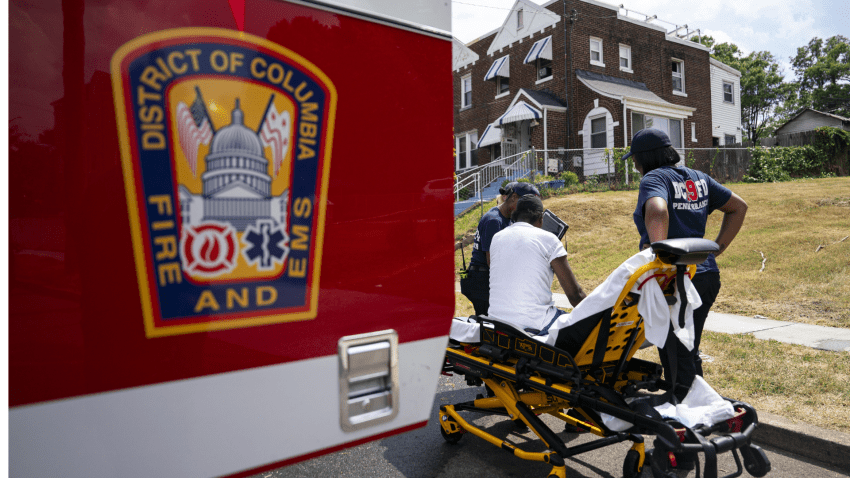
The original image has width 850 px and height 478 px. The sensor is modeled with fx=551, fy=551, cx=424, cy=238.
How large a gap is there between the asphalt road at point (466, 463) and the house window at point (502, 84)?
20.1 m

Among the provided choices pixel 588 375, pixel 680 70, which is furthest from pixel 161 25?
pixel 680 70

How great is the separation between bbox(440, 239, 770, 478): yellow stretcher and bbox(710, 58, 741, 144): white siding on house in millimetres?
24085

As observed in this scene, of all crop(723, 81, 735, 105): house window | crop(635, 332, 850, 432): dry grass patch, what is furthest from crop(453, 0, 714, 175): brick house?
crop(635, 332, 850, 432): dry grass patch

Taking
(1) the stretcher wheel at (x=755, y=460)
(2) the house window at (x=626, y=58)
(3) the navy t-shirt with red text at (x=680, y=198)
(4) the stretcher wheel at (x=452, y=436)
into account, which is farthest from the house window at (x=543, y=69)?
(1) the stretcher wheel at (x=755, y=460)

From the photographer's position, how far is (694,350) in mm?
3174

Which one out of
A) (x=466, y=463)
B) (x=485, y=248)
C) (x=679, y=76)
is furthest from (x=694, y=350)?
(x=679, y=76)

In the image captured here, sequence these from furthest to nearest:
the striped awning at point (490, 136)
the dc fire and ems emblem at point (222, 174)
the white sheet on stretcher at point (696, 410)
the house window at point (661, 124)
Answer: the striped awning at point (490, 136) < the house window at point (661, 124) < the white sheet on stretcher at point (696, 410) < the dc fire and ems emblem at point (222, 174)

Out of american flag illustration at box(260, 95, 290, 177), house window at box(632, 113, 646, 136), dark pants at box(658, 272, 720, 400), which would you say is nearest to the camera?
american flag illustration at box(260, 95, 290, 177)

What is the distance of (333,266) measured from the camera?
4.85 feet

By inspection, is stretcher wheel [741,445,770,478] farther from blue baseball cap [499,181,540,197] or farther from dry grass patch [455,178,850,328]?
dry grass patch [455,178,850,328]

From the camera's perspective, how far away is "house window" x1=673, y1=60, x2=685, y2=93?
2280 cm

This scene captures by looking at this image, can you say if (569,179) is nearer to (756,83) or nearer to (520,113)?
(520,113)

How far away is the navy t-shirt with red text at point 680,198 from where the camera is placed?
10.4ft

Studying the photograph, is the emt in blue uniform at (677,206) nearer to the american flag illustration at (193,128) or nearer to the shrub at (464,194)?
the american flag illustration at (193,128)
